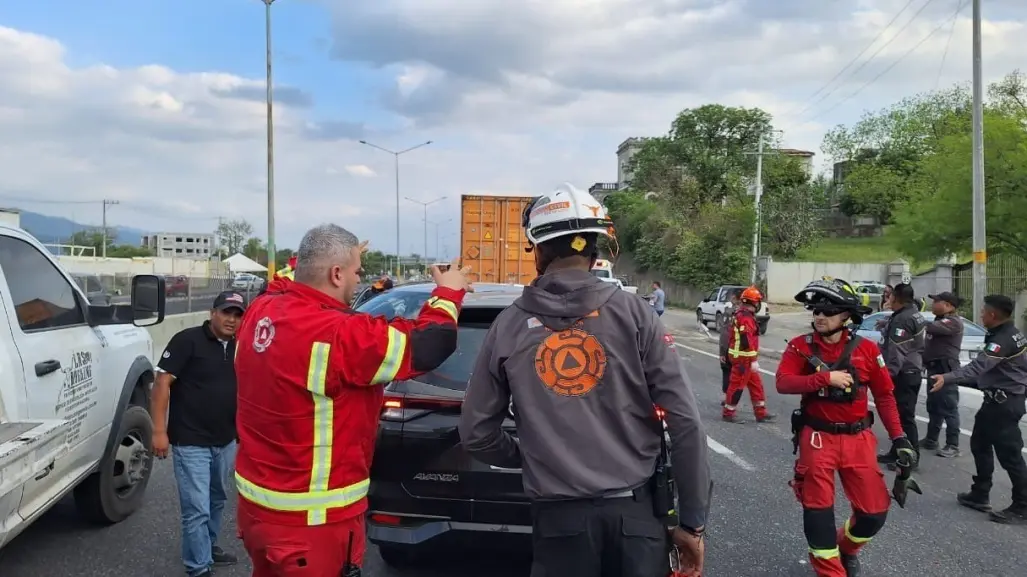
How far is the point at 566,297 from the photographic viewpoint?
8.13 feet

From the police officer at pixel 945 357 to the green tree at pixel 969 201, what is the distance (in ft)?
47.3

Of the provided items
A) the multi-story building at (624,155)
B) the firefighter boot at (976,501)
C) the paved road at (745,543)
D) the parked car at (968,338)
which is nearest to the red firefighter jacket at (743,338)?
the paved road at (745,543)

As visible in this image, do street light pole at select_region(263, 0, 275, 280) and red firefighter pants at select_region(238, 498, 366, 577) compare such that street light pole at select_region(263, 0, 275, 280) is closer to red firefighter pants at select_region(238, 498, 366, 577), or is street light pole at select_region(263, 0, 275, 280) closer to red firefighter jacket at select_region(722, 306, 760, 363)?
red firefighter jacket at select_region(722, 306, 760, 363)

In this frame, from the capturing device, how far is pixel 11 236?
4.38m

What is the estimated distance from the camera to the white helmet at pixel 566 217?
2.53 m

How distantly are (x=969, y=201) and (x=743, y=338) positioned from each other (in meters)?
15.3

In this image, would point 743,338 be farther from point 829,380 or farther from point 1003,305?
point 829,380

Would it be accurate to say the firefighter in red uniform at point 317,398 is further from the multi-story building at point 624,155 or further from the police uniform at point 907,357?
the multi-story building at point 624,155

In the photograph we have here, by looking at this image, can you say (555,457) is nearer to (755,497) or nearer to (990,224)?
(755,497)

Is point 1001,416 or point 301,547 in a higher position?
point 301,547

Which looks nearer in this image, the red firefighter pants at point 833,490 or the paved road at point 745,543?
the red firefighter pants at point 833,490

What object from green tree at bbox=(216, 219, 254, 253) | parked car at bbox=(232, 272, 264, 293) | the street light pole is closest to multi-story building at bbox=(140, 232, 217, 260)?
green tree at bbox=(216, 219, 254, 253)

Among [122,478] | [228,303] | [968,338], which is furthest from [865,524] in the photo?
[968,338]

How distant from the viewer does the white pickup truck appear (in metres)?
3.70
